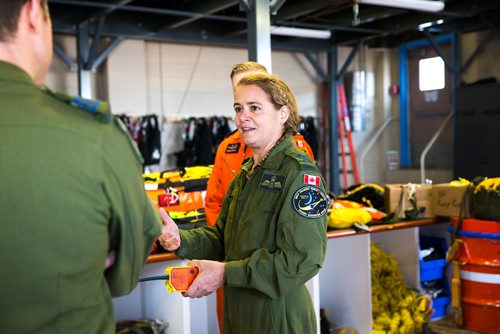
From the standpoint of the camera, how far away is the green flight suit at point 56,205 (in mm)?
974

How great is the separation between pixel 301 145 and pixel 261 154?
0.99 meters

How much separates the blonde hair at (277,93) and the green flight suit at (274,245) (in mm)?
75

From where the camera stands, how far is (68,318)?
1020mm

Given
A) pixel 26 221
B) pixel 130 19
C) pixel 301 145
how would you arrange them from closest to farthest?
pixel 26 221 → pixel 301 145 → pixel 130 19

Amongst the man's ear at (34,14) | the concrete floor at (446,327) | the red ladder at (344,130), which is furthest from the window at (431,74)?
the man's ear at (34,14)

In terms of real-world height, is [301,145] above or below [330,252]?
Result: above

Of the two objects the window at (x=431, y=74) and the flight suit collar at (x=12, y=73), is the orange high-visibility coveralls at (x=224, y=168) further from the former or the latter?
the window at (x=431, y=74)

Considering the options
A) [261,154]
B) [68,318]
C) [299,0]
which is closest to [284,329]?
[261,154]

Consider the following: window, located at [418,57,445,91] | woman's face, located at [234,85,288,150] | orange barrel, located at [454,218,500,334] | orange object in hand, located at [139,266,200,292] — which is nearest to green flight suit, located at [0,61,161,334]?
orange object in hand, located at [139,266,200,292]

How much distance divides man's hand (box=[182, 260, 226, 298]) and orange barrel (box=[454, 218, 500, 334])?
2906mm

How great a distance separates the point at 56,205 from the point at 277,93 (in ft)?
3.86

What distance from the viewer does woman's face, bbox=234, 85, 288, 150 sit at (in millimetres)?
2027

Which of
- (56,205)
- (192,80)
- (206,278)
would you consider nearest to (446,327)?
(206,278)

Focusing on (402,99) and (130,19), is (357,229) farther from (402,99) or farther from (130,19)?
(402,99)
